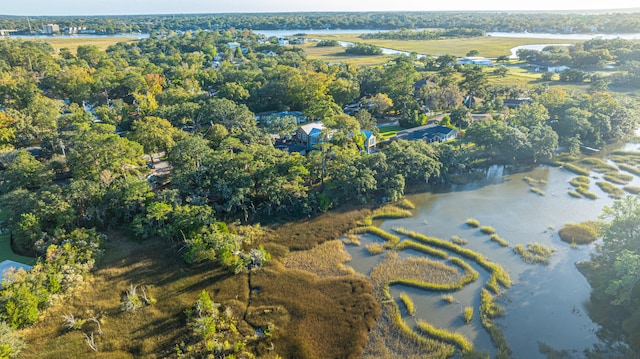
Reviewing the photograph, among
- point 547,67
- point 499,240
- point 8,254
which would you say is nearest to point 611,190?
point 499,240

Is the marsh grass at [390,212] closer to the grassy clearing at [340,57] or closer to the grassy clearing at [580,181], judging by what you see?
the grassy clearing at [580,181]

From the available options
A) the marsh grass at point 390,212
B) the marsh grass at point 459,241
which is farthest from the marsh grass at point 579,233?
the marsh grass at point 390,212

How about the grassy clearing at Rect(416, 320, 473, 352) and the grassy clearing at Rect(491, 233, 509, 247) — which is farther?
the grassy clearing at Rect(491, 233, 509, 247)

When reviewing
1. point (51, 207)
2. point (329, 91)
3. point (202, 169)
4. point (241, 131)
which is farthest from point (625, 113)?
point (51, 207)

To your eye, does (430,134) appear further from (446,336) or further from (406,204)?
(446,336)

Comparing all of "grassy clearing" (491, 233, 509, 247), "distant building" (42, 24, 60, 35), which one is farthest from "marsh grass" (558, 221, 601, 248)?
"distant building" (42, 24, 60, 35)

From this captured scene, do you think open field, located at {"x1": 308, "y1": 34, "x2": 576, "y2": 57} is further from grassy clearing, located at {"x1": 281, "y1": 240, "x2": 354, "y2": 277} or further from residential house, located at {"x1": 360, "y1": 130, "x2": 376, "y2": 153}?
grassy clearing, located at {"x1": 281, "y1": 240, "x2": 354, "y2": 277}
